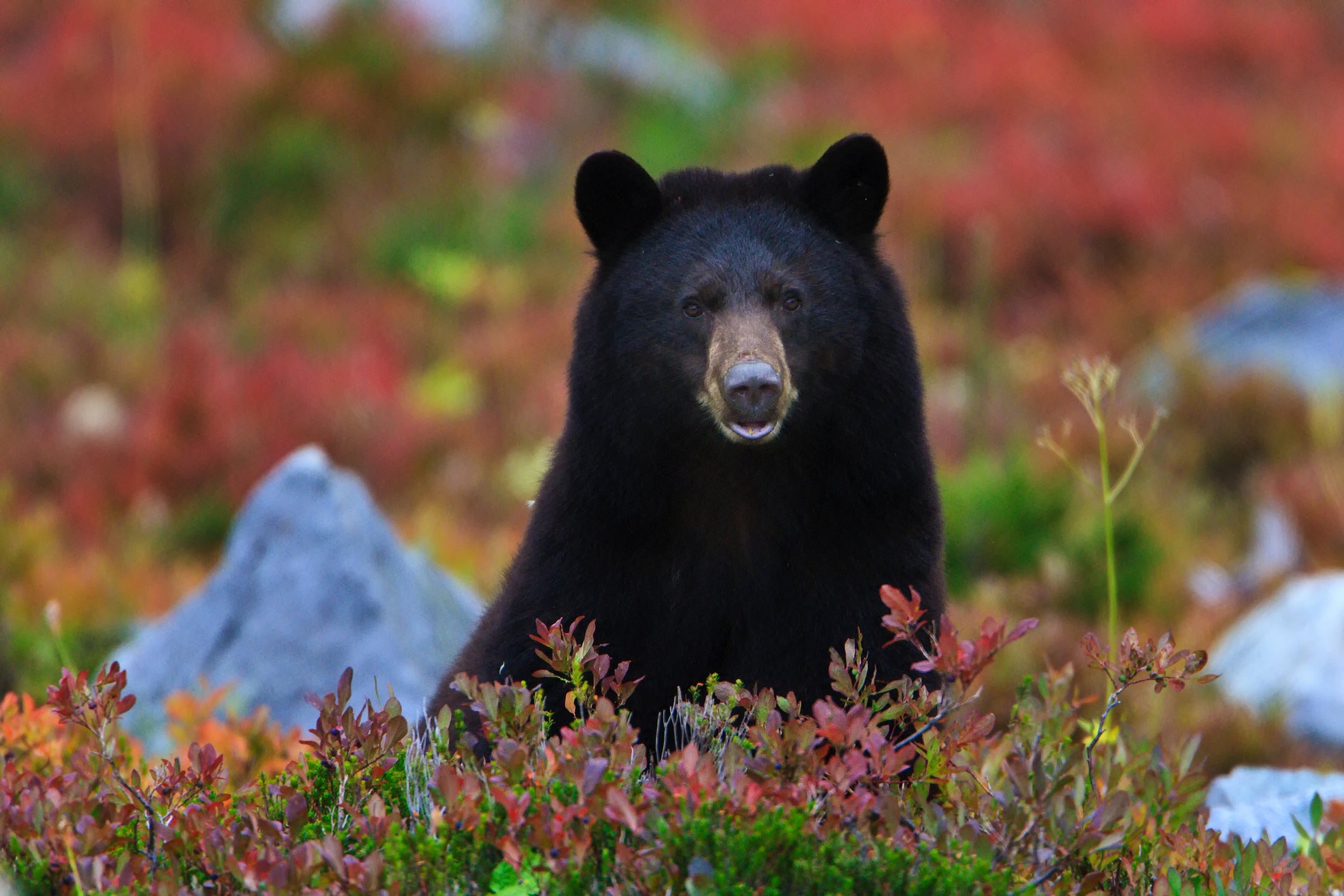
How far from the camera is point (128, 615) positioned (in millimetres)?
5906

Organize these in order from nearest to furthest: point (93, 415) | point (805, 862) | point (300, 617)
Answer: point (805, 862), point (300, 617), point (93, 415)

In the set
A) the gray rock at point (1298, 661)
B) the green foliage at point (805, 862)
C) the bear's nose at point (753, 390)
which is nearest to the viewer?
the green foliage at point (805, 862)

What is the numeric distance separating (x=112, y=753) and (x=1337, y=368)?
25.1 ft

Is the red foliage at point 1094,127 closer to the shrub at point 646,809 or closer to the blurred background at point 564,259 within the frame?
the blurred background at point 564,259

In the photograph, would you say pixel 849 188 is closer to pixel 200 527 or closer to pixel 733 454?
pixel 733 454

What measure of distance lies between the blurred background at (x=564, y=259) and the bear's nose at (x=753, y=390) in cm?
256

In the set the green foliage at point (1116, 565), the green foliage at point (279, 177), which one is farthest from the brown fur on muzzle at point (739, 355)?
the green foliage at point (279, 177)

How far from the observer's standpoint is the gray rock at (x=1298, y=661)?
523 centimetres

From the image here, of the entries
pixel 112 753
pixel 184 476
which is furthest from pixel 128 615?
pixel 112 753

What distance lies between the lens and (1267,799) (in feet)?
12.6

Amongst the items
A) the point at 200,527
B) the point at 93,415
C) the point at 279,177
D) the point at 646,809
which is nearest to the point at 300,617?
the point at 200,527

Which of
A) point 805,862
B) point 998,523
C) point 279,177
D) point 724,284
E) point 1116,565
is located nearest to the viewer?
point 805,862

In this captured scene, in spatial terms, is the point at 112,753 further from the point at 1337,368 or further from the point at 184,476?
the point at 1337,368

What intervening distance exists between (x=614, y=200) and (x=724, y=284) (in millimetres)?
327
